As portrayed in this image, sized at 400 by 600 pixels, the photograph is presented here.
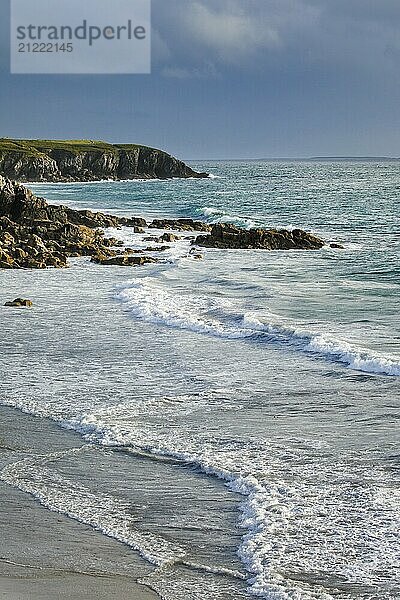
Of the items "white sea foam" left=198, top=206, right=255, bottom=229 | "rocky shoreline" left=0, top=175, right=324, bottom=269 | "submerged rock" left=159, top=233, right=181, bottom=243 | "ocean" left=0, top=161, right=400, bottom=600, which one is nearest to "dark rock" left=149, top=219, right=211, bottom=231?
"rocky shoreline" left=0, top=175, right=324, bottom=269

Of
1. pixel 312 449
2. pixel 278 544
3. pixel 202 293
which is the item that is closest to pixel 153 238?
pixel 202 293

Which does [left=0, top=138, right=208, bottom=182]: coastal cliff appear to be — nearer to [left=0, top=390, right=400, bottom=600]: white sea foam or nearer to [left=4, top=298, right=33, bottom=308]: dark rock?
[left=4, top=298, right=33, bottom=308]: dark rock

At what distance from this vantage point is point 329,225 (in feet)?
176

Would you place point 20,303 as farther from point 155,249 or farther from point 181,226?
point 181,226

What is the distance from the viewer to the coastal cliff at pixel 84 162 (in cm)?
14288

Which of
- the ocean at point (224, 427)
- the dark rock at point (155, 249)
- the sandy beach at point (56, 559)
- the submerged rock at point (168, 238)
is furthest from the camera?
the submerged rock at point (168, 238)

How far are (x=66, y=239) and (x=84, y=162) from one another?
130761 millimetres

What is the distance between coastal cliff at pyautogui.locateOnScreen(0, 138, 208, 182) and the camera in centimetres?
14288

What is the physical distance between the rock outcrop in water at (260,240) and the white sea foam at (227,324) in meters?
13.9

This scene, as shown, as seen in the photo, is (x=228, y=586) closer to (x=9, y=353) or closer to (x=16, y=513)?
(x=16, y=513)

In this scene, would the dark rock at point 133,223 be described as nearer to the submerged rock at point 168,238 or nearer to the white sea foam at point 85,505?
the submerged rock at point 168,238

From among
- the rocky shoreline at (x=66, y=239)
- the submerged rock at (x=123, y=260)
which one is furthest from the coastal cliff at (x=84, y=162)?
the submerged rock at (x=123, y=260)

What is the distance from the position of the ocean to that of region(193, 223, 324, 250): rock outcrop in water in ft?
44.2

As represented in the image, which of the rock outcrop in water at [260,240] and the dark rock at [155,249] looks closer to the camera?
the dark rock at [155,249]
